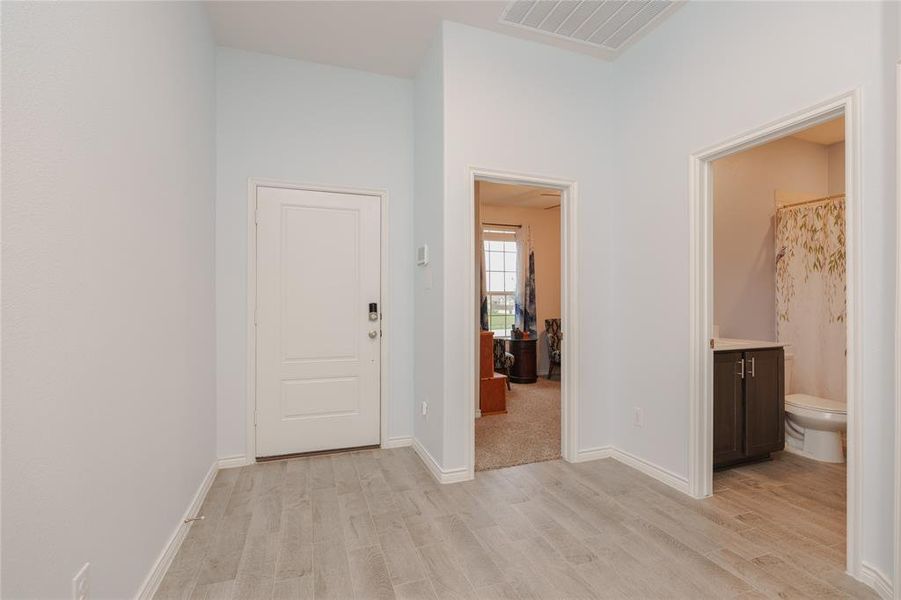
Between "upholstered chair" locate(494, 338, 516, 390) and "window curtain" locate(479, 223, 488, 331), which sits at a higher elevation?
"window curtain" locate(479, 223, 488, 331)

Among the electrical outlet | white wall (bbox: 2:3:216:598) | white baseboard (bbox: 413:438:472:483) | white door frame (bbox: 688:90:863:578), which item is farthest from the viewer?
white baseboard (bbox: 413:438:472:483)

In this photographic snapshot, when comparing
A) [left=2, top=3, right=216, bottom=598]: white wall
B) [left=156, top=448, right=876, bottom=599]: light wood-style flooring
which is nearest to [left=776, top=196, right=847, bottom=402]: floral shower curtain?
[left=156, top=448, right=876, bottom=599]: light wood-style flooring

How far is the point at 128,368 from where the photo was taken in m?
1.57

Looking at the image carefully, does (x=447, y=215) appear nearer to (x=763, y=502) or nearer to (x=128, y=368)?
(x=128, y=368)

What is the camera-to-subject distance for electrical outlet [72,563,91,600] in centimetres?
120

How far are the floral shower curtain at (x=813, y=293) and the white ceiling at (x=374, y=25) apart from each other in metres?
2.33

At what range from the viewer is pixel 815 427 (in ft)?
10.3

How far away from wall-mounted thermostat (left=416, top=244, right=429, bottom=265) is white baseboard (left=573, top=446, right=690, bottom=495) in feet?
6.08

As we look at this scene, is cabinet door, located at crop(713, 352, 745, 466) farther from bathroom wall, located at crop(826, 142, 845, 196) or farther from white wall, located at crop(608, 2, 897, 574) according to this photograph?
bathroom wall, located at crop(826, 142, 845, 196)

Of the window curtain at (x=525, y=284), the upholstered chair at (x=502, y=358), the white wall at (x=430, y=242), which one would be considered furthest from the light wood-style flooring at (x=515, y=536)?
the window curtain at (x=525, y=284)

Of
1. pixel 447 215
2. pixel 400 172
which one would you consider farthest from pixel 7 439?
pixel 400 172

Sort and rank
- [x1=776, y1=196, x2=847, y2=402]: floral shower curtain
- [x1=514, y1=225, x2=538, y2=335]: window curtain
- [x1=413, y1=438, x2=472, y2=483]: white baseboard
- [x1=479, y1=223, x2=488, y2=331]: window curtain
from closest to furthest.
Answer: [x1=413, y1=438, x2=472, y2=483]: white baseboard, [x1=776, y1=196, x2=847, y2=402]: floral shower curtain, [x1=479, y1=223, x2=488, y2=331]: window curtain, [x1=514, y1=225, x2=538, y2=335]: window curtain

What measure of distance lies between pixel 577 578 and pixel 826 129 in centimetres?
467

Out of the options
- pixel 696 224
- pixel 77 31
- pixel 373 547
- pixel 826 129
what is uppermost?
pixel 826 129
